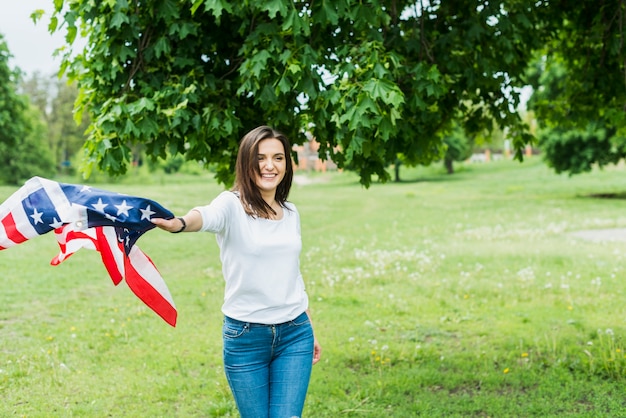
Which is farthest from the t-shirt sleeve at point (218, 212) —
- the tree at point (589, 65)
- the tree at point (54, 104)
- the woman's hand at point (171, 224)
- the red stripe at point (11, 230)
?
the tree at point (54, 104)

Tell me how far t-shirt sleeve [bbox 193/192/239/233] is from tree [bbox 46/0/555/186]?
149 cm

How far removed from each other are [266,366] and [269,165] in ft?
3.80

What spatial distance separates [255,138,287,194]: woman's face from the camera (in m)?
4.16

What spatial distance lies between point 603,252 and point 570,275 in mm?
3540

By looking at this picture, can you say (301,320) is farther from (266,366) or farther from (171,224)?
(171,224)

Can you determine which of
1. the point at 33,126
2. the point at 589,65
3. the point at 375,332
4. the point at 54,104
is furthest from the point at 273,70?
the point at 54,104

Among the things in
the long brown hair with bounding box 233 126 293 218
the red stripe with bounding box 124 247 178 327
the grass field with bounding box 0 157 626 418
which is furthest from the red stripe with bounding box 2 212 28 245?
the grass field with bounding box 0 157 626 418

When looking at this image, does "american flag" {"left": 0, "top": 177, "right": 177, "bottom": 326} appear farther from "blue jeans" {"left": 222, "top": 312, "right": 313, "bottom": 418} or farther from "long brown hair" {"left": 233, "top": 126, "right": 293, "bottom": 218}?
"blue jeans" {"left": 222, "top": 312, "right": 313, "bottom": 418}

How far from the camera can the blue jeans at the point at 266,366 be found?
403 centimetres

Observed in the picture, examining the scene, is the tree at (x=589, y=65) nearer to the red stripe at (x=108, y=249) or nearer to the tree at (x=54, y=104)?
the red stripe at (x=108, y=249)

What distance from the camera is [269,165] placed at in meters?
4.16

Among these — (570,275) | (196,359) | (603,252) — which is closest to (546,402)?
(196,359)

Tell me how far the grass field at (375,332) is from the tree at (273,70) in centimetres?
236

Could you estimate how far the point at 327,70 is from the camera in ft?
19.1
